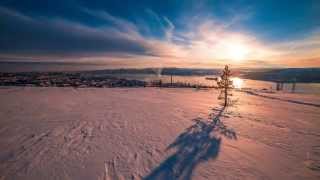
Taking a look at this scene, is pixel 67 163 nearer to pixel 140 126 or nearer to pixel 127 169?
pixel 127 169

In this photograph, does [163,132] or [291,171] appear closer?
[291,171]

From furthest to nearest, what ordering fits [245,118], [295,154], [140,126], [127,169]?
[245,118] → [140,126] → [295,154] → [127,169]

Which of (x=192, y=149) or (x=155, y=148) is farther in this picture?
(x=155, y=148)

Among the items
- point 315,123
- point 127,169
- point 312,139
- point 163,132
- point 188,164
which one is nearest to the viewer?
point 127,169

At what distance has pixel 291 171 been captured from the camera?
625 centimetres

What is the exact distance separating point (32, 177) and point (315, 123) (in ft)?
50.2

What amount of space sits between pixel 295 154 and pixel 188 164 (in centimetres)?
434

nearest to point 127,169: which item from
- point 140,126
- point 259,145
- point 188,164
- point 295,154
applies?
point 188,164

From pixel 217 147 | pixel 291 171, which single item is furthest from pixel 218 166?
pixel 291 171

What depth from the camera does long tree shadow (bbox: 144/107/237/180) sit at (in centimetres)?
599

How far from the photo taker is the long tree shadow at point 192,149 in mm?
5992

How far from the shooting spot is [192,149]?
776 cm

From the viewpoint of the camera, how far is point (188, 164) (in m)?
6.51

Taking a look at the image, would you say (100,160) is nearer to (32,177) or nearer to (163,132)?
(32,177)
